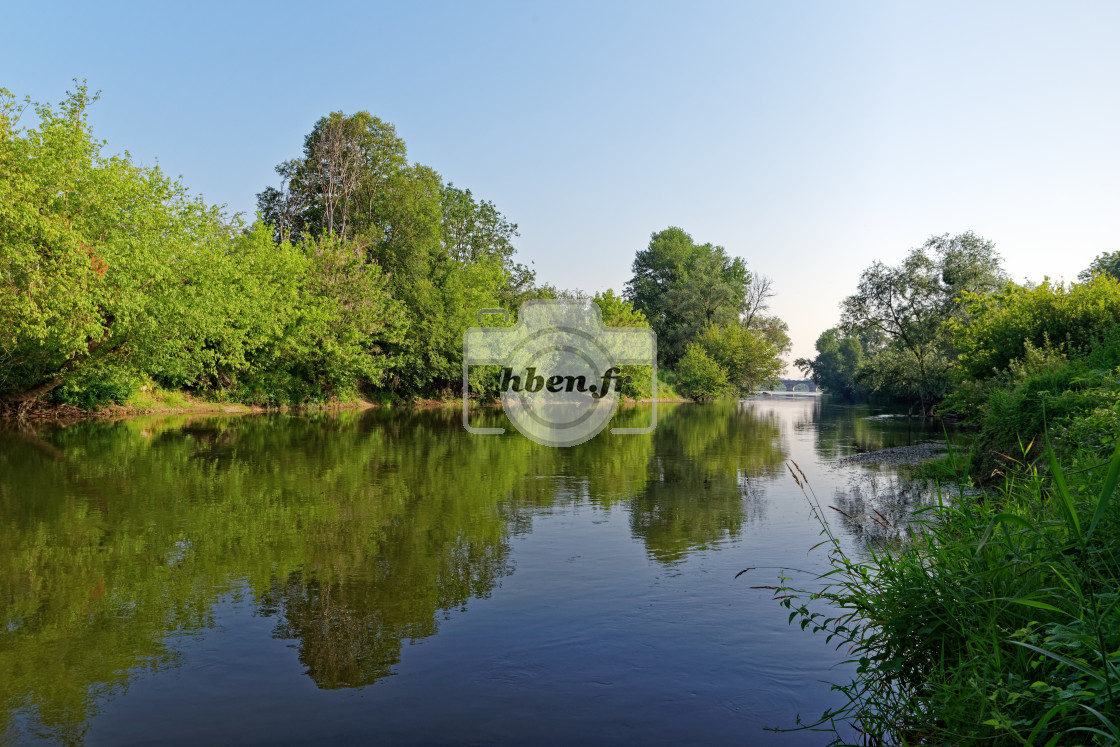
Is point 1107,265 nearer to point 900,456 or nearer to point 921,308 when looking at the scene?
point 921,308

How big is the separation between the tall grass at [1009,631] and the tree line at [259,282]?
95.1 feet

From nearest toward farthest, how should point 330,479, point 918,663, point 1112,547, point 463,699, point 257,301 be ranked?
1. point 1112,547
2. point 918,663
3. point 463,699
4. point 330,479
5. point 257,301

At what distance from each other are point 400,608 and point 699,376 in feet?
245

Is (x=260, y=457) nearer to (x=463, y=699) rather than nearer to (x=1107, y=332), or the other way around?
(x=463, y=699)

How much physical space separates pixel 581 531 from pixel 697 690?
19.6ft

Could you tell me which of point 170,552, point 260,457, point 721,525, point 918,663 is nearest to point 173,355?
point 260,457

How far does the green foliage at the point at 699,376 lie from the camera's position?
80312mm

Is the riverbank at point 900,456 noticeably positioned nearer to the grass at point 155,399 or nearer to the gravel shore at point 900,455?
the gravel shore at point 900,455

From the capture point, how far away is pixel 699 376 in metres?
80.1

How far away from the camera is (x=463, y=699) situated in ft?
17.8

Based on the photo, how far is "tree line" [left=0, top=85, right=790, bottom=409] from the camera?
26328mm

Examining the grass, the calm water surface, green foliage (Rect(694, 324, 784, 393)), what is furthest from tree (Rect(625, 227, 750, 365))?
the calm water surface

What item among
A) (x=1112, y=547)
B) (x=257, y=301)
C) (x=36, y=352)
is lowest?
(x=1112, y=547)

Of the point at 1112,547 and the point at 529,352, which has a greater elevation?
the point at 529,352
